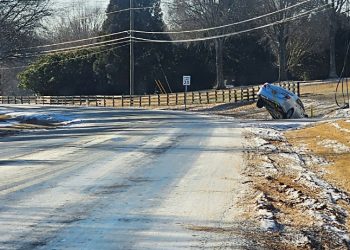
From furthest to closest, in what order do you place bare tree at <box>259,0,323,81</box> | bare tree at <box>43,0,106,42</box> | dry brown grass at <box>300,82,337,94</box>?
bare tree at <box>43,0,106,42</box> → bare tree at <box>259,0,323,81</box> → dry brown grass at <box>300,82,337,94</box>

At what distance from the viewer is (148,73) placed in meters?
74.0

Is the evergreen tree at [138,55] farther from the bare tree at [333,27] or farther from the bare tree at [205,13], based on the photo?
the bare tree at [333,27]

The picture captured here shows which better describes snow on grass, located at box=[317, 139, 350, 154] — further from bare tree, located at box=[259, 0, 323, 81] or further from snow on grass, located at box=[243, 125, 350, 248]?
bare tree, located at box=[259, 0, 323, 81]

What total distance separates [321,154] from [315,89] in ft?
126

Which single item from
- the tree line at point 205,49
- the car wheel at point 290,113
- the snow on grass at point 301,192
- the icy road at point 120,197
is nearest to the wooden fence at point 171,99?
the tree line at point 205,49

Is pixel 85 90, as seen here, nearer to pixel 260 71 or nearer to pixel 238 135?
pixel 260 71

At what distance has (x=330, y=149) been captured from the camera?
16312 mm

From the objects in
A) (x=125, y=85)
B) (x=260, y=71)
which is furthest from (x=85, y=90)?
(x=260, y=71)

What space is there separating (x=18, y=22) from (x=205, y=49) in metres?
38.5

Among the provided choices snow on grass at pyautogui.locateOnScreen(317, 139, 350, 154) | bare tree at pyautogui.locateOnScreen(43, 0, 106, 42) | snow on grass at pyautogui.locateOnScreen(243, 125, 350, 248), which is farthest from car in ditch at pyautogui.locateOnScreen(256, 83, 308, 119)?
bare tree at pyautogui.locateOnScreen(43, 0, 106, 42)

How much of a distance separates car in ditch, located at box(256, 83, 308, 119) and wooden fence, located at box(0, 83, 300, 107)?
13225 mm

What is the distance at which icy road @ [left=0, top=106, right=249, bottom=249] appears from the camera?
22.3ft

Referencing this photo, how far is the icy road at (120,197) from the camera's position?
6.79 meters

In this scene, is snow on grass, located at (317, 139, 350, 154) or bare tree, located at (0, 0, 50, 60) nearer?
snow on grass, located at (317, 139, 350, 154)
